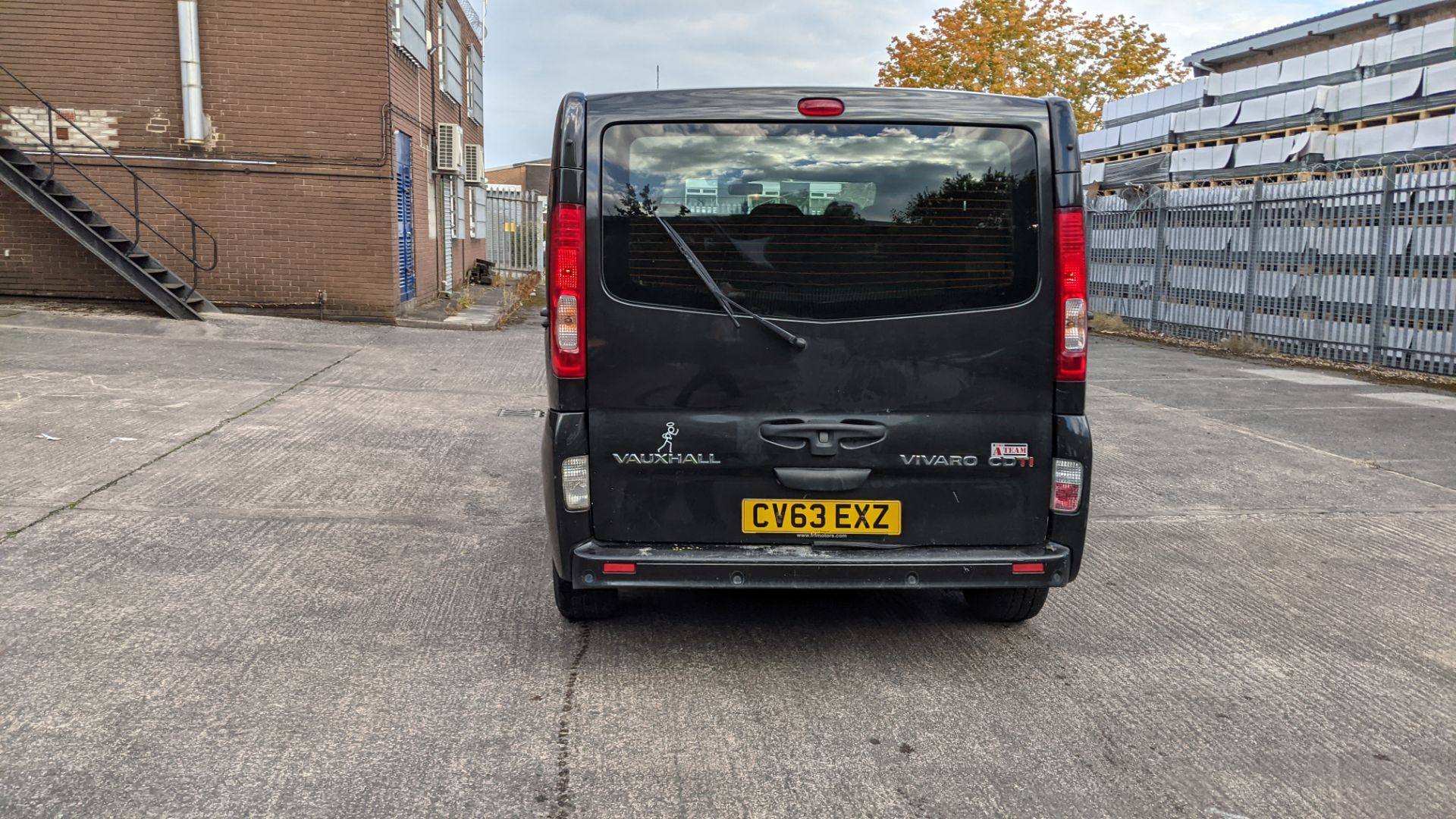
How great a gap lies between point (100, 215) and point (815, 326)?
50.4 ft

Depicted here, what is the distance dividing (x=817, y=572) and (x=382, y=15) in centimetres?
1529

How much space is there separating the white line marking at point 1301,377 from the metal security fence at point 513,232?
75.4 feet

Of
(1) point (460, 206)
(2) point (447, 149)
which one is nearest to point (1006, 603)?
(2) point (447, 149)

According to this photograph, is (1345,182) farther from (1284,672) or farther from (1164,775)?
(1164,775)

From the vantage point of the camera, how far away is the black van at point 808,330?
14.2 feet

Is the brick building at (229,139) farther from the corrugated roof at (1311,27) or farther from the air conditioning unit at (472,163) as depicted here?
the corrugated roof at (1311,27)

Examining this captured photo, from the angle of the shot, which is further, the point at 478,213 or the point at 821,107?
the point at 478,213

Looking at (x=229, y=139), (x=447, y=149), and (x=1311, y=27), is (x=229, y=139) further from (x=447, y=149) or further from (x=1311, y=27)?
(x=1311, y=27)

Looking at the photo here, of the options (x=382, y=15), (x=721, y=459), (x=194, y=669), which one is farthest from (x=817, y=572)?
(x=382, y=15)

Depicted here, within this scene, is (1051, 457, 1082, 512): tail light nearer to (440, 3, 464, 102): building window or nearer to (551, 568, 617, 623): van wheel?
(551, 568, 617, 623): van wheel

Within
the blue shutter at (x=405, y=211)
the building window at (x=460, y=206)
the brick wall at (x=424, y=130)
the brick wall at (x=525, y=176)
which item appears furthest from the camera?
the brick wall at (x=525, y=176)

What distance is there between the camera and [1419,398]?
39.6 feet

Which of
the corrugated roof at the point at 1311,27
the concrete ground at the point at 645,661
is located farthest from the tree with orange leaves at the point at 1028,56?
the concrete ground at the point at 645,661

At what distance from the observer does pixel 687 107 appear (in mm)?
4328
